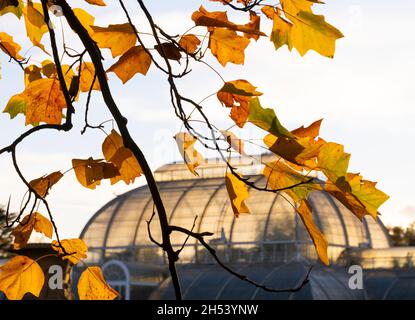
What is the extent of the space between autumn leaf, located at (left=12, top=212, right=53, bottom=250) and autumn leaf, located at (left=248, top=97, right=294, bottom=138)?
502mm

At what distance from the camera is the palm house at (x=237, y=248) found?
29844 mm

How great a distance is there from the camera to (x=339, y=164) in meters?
1.20

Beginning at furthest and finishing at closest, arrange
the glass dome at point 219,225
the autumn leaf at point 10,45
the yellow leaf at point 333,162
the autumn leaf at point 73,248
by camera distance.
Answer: the glass dome at point 219,225 → the autumn leaf at point 10,45 → the autumn leaf at point 73,248 → the yellow leaf at point 333,162

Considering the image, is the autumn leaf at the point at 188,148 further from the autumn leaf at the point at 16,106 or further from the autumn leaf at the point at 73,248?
the autumn leaf at the point at 16,106

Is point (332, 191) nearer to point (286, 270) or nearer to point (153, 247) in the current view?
point (286, 270)

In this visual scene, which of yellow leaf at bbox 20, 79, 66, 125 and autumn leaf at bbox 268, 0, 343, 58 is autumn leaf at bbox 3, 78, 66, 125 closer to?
yellow leaf at bbox 20, 79, 66, 125

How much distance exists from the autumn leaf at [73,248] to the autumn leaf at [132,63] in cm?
31

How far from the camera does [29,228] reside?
164 cm

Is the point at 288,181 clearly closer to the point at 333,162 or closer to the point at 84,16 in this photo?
the point at 333,162

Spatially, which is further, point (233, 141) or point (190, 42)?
point (190, 42)

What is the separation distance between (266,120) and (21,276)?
54 cm

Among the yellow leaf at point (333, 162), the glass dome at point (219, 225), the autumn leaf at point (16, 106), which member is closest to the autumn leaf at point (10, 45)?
the autumn leaf at point (16, 106)

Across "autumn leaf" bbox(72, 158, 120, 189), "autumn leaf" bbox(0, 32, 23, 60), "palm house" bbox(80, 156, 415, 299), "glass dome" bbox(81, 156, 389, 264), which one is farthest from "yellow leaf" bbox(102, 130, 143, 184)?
"glass dome" bbox(81, 156, 389, 264)

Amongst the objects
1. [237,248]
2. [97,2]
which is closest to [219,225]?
[237,248]
